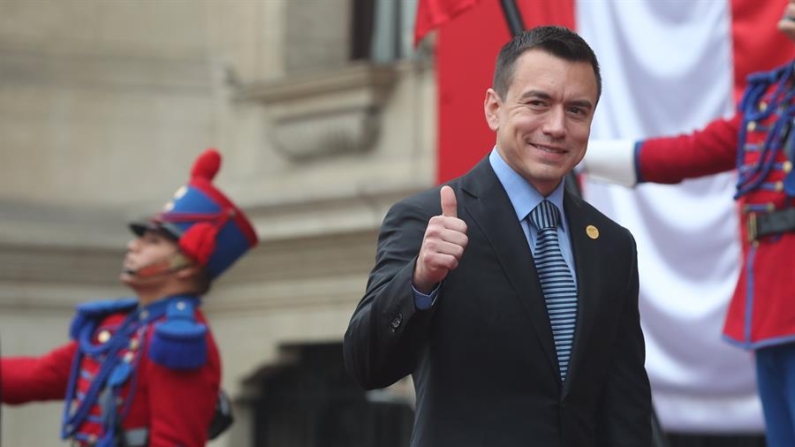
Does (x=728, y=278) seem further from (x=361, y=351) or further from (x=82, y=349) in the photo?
Answer: (x=361, y=351)

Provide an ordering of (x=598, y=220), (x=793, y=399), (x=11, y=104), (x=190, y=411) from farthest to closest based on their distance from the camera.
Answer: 1. (x=11, y=104)
2. (x=190, y=411)
3. (x=793, y=399)
4. (x=598, y=220)

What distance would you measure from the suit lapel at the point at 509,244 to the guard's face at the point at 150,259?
7.74ft

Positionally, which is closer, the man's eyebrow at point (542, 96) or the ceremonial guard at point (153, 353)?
the man's eyebrow at point (542, 96)

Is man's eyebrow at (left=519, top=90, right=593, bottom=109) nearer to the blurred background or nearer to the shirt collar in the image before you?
the shirt collar

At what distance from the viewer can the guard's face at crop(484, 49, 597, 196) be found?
3.02 m

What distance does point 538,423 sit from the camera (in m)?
2.94

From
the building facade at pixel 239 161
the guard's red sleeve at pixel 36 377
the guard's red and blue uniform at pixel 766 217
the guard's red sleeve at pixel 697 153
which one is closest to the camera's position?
the guard's red and blue uniform at pixel 766 217

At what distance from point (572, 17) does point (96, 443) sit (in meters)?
2.00

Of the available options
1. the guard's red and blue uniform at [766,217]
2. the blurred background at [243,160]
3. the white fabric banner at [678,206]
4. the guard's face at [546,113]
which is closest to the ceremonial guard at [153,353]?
the white fabric banner at [678,206]

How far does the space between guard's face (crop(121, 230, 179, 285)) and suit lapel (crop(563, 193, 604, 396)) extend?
2.31 metres

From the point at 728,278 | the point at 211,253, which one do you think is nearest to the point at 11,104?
the point at 211,253

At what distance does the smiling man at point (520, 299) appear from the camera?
2.93 meters

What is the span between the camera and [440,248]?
274 centimetres

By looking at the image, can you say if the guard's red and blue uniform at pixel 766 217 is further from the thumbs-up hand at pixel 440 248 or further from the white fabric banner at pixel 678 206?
the thumbs-up hand at pixel 440 248
